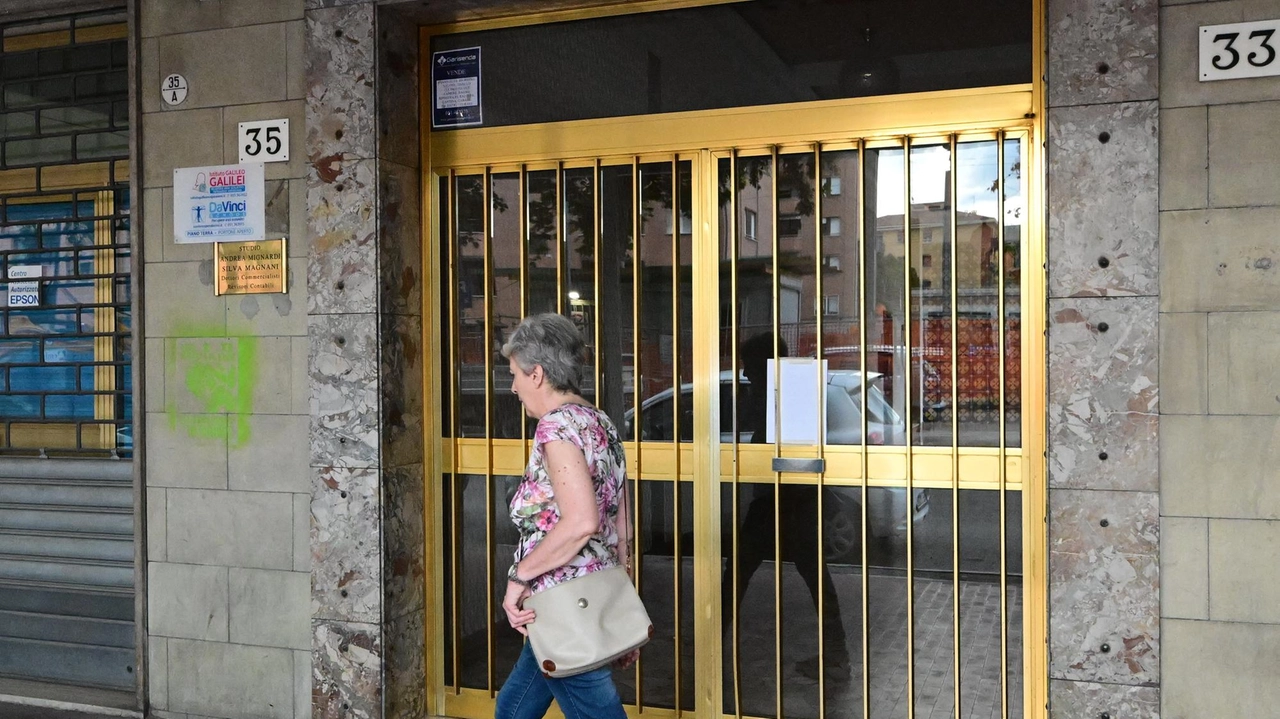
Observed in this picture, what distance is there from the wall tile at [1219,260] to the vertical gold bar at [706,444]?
5.34 feet

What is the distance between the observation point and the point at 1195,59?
12.0 ft

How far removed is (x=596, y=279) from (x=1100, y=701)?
2.44 m

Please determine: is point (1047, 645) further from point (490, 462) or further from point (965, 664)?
point (490, 462)

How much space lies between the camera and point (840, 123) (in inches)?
165

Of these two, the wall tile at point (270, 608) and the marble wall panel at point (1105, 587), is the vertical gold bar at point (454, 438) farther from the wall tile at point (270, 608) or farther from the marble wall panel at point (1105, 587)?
the marble wall panel at point (1105, 587)

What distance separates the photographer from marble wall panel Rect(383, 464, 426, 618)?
15.1 feet

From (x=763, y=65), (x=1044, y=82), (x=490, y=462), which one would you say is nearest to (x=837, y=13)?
(x=763, y=65)

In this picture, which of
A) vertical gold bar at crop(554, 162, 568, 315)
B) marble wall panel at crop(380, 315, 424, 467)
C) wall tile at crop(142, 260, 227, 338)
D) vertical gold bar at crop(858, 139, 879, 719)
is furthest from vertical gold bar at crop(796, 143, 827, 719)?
wall tile at crop(142, 260, 227, 338)

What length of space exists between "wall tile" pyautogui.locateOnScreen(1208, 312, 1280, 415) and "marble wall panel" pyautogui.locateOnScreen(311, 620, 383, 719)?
332cm

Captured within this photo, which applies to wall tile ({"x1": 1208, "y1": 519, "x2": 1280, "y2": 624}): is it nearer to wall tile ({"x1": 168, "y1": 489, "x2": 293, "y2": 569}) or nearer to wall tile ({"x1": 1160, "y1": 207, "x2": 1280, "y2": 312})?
wall tile ({"x1": 1160, "y1": 207, "x2": 1280, "y2": 312})

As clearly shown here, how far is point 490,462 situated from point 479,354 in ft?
1.54

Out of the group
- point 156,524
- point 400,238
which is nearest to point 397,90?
point 400,238

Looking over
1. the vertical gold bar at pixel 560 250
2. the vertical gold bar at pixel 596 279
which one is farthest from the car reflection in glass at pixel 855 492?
the vertical gold bar at pixel 560 250

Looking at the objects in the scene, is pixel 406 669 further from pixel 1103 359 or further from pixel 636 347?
pixel 1103 359
